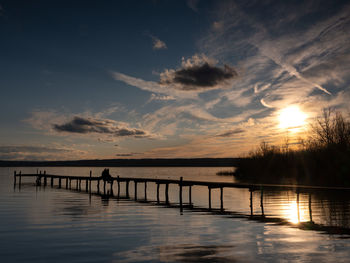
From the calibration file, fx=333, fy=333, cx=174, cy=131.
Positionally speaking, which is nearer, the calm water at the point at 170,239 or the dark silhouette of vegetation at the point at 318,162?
the calm water at the point at 170,239

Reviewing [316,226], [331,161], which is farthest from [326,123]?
[316,226]

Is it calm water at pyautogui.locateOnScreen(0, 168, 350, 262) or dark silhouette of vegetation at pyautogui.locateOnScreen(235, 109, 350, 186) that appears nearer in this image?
calm water at pyautogui.locateOnScreen(0, 168, 350, 262)

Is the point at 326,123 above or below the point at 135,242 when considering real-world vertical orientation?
above

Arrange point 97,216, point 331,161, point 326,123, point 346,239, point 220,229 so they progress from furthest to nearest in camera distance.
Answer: point 326,123 < point 331,161 < point 97,216 < point 220,229 < point 346,239

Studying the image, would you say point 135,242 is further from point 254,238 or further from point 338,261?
point 338,261

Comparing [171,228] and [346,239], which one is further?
[171,228]

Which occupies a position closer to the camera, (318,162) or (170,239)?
(170,239)

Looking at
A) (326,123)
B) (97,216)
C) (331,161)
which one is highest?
(326,123)

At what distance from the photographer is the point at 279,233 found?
17578 millimetres

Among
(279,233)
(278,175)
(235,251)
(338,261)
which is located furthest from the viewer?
(278,175)

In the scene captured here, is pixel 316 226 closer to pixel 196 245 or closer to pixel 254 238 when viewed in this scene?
pixel 254 238

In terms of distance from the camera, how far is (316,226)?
19844mm

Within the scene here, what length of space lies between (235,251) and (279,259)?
194 cm

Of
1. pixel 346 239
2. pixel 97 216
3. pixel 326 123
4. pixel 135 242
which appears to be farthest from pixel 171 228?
pixel 326 123
